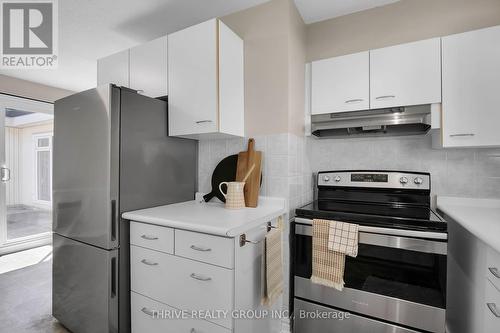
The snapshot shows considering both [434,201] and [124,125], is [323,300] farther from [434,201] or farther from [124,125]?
[124,125]

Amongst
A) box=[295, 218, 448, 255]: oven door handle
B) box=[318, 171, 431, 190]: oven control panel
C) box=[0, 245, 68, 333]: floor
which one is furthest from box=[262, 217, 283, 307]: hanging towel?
box=[0, 245, 68, 333]: floor

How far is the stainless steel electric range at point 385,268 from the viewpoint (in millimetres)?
1369

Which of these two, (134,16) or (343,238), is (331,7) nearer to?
(134,16)

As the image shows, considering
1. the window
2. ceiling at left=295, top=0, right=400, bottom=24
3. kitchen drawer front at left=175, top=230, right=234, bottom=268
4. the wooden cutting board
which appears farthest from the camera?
the window

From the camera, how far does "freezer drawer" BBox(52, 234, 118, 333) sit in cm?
151

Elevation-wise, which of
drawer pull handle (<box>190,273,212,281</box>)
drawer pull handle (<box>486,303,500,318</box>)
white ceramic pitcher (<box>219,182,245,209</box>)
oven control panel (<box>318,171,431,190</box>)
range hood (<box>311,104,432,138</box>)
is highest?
range hood (<box>311,104,432,138</box>)

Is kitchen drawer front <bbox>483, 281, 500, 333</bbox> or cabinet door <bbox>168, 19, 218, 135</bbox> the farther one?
cabinet door <bbox>168, 19, 218, 135</bbox>

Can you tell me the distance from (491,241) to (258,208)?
1176mm

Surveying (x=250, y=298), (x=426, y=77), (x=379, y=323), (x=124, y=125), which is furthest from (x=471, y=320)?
(x=124, y=125)

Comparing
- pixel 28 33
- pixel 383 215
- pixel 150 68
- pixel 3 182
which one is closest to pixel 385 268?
pixel 383 215

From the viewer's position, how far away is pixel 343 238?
1.51m

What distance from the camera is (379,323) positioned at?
1.48 m

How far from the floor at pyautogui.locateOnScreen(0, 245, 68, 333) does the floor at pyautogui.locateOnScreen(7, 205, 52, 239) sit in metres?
0.75

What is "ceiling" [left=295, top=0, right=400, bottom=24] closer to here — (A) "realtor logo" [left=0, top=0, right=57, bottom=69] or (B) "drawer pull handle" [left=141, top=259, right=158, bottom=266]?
(A) "realtor logo" [left=0, top=0, right=57, bottom=69]
